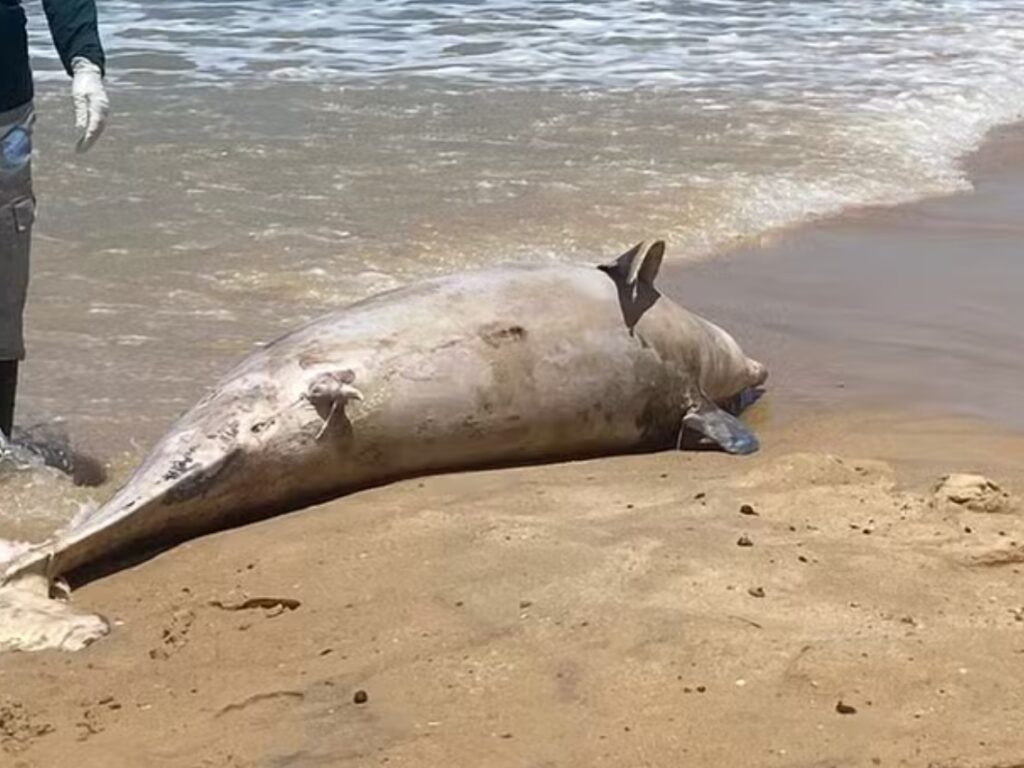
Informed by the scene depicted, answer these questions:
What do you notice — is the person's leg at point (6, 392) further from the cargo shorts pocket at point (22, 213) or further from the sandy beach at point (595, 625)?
the sandy beach at point (595, 625)

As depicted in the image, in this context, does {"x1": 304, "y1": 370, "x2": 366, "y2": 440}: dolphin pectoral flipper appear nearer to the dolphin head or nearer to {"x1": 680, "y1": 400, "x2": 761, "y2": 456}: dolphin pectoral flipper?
{"x1": 680, "y1": 400, "x2": 761, "y2": 456}: dolphin pectoral flipper

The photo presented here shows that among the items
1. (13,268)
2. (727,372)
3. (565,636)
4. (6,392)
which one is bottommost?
(727,372)

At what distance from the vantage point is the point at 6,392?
5059 millimetres

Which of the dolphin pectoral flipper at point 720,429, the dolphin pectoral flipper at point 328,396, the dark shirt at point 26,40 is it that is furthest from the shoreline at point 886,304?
the dark shirt at point 26,40

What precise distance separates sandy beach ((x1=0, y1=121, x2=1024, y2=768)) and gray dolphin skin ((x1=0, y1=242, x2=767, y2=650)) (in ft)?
0.32

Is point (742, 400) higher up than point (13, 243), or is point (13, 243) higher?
point (13, 243)

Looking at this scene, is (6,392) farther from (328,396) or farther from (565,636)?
(565,636)

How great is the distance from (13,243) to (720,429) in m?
2.11

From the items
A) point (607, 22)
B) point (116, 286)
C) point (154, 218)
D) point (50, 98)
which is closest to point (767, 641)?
point (116, 286)

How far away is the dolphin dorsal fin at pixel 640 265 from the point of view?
530 cm

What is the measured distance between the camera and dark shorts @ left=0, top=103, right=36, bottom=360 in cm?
496

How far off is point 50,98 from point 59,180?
2.24 meters

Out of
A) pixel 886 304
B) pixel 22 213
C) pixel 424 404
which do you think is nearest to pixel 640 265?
pixel 424 404

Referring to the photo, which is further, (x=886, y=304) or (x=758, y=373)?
(x=886, y=304)
